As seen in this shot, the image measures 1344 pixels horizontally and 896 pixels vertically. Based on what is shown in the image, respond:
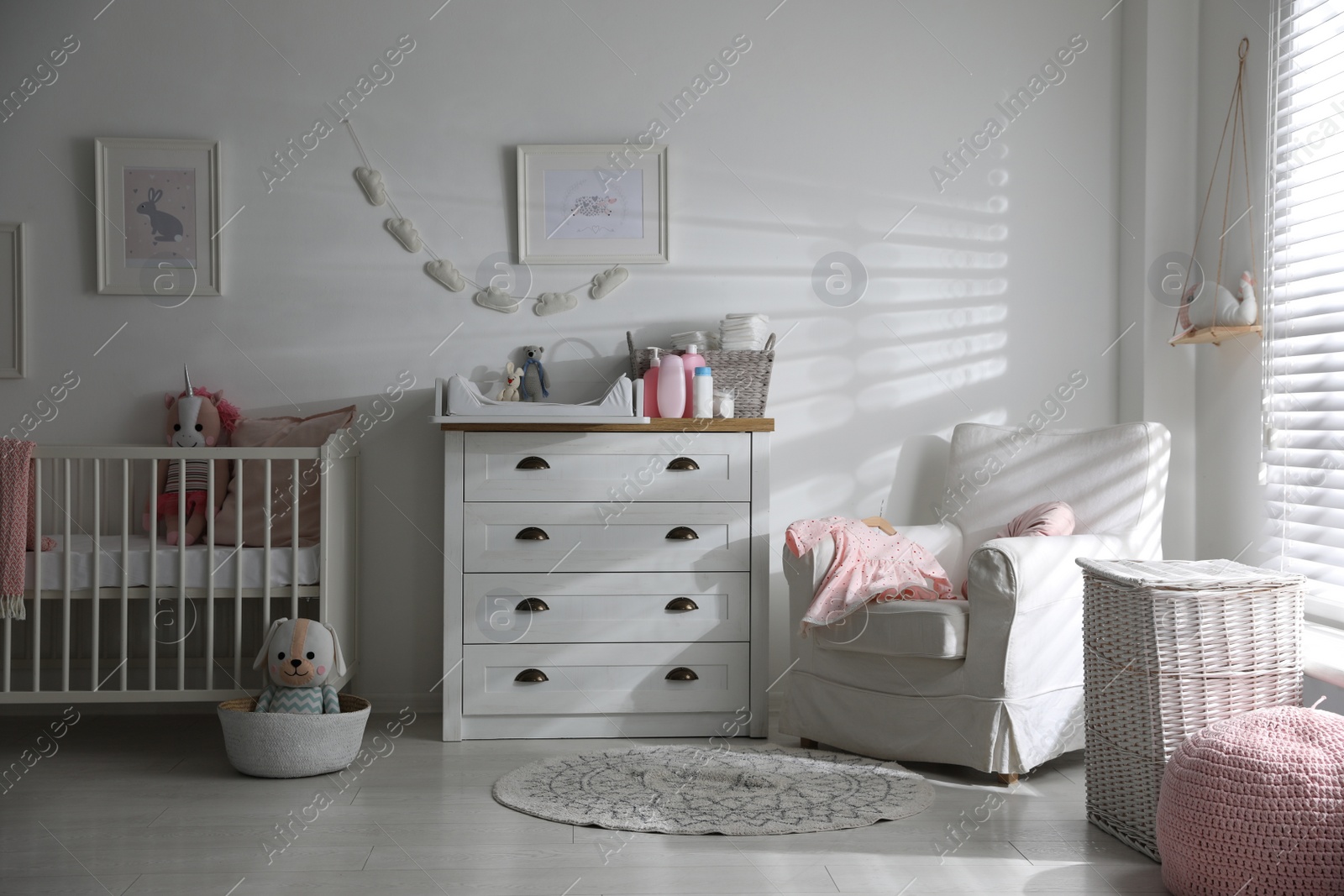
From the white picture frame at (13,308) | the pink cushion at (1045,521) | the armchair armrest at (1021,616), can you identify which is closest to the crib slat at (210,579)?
the white picture frame at (13,308)

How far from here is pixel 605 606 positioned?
8.98 ft

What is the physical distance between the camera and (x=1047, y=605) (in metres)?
2.36

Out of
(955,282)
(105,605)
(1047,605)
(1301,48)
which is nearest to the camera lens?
(1047,605)

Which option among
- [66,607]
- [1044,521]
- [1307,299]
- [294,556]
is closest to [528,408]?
[294,556]

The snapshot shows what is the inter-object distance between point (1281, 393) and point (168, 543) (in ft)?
9.87

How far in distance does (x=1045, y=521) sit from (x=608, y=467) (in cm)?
122

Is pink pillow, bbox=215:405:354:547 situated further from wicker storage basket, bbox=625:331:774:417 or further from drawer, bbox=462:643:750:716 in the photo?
wicker storage basket, bbox=625:331:774:417

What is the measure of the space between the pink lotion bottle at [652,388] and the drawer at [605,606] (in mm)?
489

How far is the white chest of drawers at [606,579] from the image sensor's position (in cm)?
272

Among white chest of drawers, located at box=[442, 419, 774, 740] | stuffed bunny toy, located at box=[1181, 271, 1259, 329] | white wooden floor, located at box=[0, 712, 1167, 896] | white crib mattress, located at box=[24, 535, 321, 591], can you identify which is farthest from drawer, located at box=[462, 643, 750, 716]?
stuffed bunny toy, located at box=[1181, 271, 1259, 329]

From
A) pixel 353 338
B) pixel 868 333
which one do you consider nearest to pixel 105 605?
pixel 353 338

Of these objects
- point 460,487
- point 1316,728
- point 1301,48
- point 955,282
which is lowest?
point 1316,728

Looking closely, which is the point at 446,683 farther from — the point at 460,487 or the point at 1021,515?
the point at 1021,515

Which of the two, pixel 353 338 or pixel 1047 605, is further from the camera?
pixel 353 338
